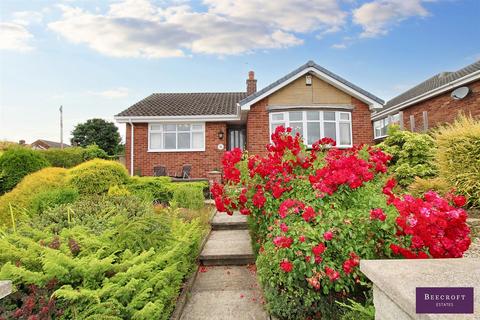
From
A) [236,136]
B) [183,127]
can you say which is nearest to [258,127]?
[236,136]

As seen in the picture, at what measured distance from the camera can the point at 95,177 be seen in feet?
20.9

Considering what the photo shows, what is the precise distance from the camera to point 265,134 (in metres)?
13.0

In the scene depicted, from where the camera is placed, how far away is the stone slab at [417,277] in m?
1.30

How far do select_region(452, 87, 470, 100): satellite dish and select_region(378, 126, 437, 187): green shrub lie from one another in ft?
15.3

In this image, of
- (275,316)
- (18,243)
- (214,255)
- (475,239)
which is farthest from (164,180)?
(475,239)

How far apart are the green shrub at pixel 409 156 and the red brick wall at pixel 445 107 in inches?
135

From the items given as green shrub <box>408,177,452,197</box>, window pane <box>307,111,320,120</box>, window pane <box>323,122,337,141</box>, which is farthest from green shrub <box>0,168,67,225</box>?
window pane <box>323,122,337,141</box>

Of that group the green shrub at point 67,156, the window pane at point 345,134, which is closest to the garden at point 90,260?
the window pane at point 345,134

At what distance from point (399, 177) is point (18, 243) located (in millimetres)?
9502

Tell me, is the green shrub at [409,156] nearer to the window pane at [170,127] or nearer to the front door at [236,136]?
the front door at [236,136]

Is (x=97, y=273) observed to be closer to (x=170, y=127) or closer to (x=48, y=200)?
(x=48, y=200)

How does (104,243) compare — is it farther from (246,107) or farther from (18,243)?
(246,107)

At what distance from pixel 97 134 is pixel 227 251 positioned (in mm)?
37069

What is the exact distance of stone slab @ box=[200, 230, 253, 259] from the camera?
4.18 m
